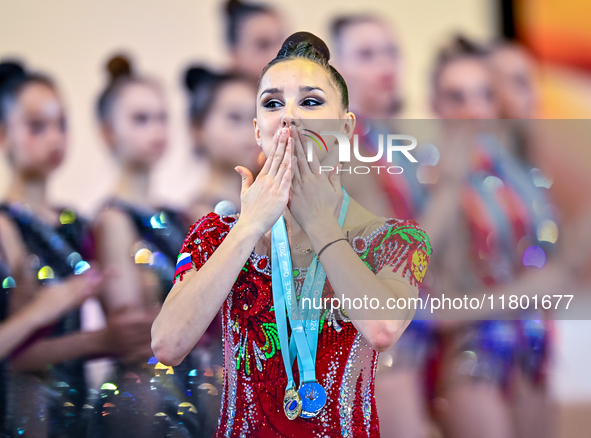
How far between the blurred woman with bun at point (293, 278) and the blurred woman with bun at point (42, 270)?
98cm

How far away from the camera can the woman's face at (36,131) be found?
2170 mm

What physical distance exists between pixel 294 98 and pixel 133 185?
1.13 meters

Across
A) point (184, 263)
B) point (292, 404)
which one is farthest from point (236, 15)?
point (292, 404)

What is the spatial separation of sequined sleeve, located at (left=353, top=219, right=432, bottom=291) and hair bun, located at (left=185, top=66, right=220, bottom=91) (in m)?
1.19

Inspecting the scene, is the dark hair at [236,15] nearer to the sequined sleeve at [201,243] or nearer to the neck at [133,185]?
the neck at [133,185]

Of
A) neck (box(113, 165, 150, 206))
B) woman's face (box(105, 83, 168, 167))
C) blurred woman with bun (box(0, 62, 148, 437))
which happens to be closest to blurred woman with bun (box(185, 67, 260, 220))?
woman's face (box(105, 83, 168, 167))

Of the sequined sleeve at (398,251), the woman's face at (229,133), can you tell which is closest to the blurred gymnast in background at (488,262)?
the woman's face at (229,133)

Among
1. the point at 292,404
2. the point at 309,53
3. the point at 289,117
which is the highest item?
the point at 309,53

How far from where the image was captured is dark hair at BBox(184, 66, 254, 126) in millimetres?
2184

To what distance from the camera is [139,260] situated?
212 cm

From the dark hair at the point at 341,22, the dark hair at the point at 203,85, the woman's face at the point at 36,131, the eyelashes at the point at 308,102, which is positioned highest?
the dark hair at the point at 341,22

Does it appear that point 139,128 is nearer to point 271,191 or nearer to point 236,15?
point 236,15

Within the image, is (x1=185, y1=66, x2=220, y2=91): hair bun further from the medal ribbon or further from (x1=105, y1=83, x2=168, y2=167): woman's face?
the medal ribbon

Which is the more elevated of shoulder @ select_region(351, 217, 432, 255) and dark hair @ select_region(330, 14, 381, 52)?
dark hair @ select_region(330, 14, 381, 52)
